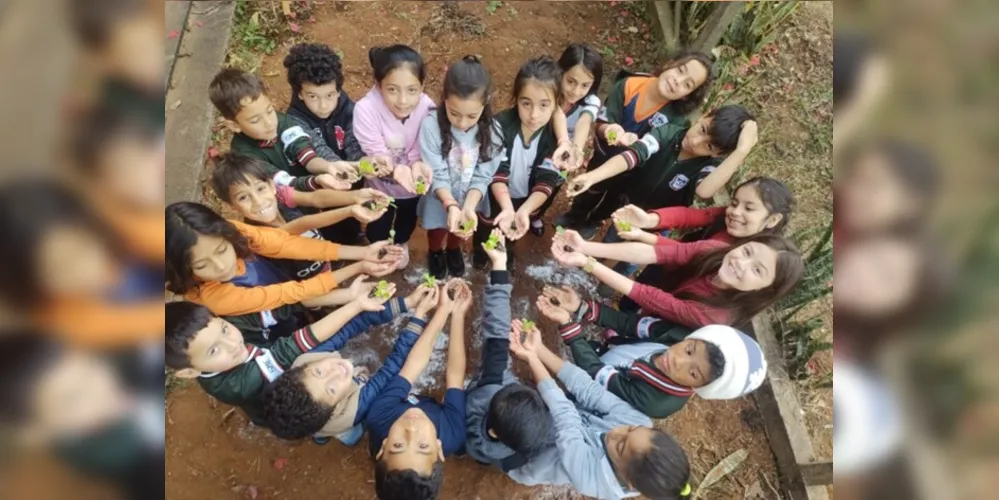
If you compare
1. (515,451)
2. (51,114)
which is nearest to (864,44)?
(51,114)

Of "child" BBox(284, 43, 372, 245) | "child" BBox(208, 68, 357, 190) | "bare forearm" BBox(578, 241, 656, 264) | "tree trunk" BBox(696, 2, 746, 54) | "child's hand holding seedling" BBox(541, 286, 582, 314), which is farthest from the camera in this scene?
"tree trunk" BBox(696, 2, 746, 54)

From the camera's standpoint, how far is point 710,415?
12.8 ft

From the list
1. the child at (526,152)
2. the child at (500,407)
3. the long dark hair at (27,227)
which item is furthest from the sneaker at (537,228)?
the long dark hair at (27,227)

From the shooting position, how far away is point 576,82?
3.48 metres

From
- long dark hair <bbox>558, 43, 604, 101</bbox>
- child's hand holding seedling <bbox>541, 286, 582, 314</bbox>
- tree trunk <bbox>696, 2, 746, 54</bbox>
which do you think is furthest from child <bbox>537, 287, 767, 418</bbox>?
tree trunk <bbox>696, 2, 746, 54</bbox>

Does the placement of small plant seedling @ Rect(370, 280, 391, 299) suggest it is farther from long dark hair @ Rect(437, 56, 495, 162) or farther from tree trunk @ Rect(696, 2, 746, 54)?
tree trunk @ Rect(696, 2, 746, 54)

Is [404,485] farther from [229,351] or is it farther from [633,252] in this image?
[633,252]

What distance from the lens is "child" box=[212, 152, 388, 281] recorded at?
2793mm

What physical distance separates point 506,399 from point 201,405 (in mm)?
2160

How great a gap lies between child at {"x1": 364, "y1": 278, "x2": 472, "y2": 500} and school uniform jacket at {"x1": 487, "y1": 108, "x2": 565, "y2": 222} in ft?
2.61

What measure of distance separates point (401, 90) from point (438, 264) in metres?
1.47

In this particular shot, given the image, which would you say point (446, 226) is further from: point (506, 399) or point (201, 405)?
point (201, 405)

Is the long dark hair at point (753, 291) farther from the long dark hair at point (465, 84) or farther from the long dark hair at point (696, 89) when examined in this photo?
the long dark hair at point (465, 84)

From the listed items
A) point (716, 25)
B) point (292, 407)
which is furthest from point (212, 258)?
point (716, 25)
